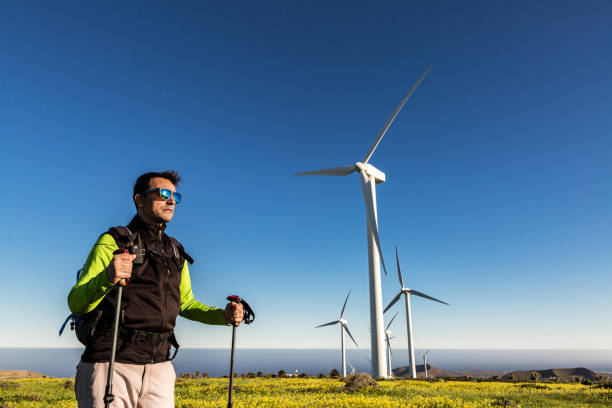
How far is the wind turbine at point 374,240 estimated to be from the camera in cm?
3206

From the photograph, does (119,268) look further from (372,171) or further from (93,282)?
(372,171)

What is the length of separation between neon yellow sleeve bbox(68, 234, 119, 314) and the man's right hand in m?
0.08

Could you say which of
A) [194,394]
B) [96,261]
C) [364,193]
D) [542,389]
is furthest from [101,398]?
[364,193]

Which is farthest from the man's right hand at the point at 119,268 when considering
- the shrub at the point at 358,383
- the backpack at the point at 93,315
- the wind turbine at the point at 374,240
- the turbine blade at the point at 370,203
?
the turbine blade at the point at 370,203

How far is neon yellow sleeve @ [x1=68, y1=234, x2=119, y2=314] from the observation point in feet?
11.0

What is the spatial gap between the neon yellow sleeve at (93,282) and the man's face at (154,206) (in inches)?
22.4

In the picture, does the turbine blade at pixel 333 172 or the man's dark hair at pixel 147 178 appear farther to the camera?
the turbine blade at pixel 333 172

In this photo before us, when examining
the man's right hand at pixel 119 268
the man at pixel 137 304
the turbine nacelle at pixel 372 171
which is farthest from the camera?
the turbine nacelle at pixel 372 171

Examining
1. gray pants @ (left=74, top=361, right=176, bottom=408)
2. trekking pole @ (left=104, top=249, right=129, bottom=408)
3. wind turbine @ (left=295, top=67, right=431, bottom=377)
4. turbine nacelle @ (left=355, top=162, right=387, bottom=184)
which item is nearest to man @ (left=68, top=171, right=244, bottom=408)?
gray pants @ (left=74, top=361, right=176, bottom=408)

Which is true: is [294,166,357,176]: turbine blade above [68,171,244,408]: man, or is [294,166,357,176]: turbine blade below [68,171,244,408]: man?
above

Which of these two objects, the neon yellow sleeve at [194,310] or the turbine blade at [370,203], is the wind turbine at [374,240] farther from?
the neon yellow sleeve at [194,310]

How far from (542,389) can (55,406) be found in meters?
22.8

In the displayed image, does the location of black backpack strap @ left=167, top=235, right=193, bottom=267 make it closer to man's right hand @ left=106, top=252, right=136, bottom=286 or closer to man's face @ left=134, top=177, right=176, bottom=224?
man's face @ left=134, top=177, right=176, bottom=224

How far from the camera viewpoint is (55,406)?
12.7 metres
